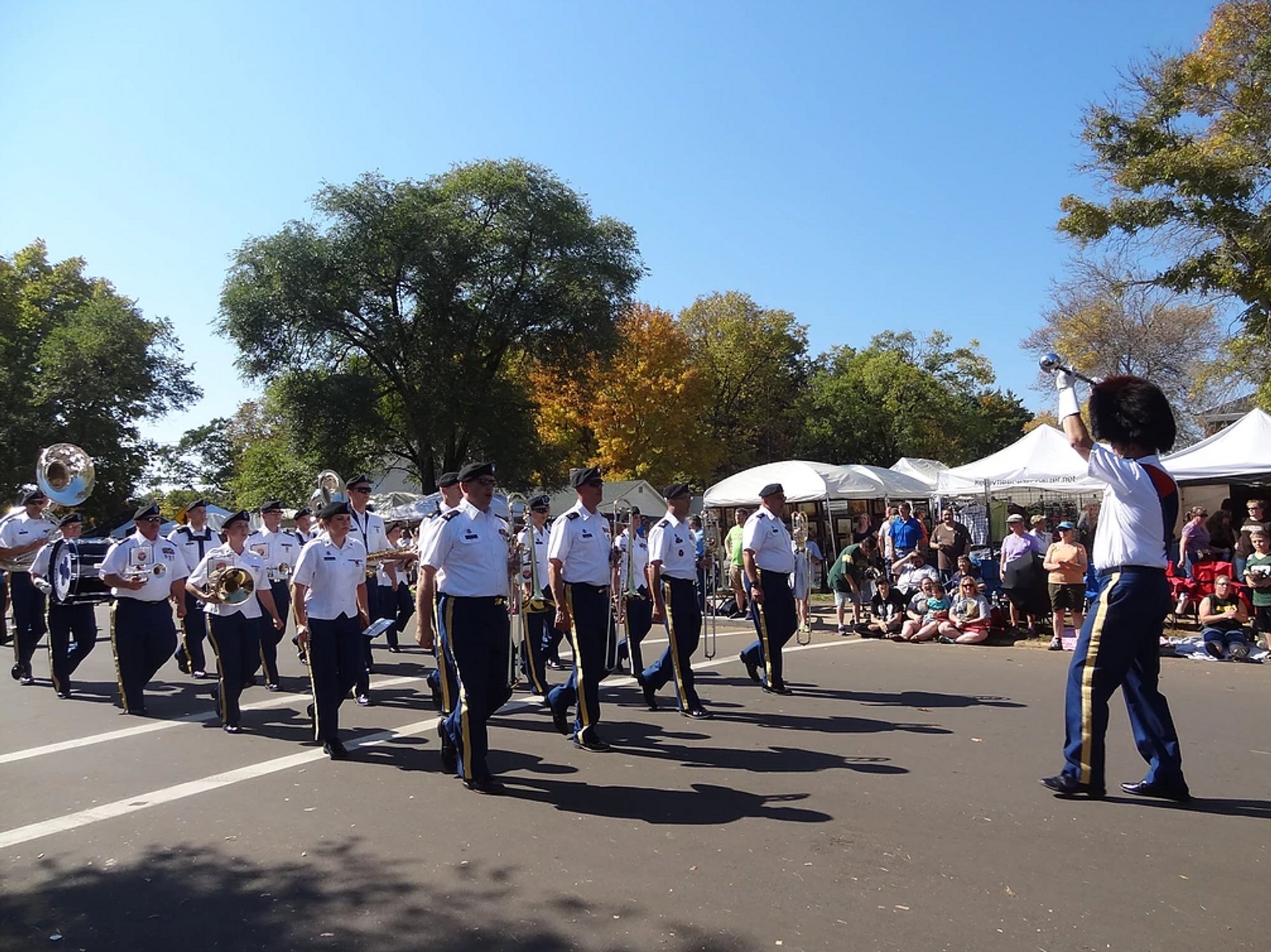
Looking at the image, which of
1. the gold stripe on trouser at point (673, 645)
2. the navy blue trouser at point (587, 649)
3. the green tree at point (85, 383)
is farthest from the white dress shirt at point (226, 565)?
the green tree at point (85, 383)

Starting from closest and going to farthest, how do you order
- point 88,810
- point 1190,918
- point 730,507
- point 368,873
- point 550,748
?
point 1190,918, point 368,873, point 88,810, point 550,748, point 730,507

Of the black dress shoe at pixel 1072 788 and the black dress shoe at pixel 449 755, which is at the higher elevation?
the black dress shoe at pixel 449 755

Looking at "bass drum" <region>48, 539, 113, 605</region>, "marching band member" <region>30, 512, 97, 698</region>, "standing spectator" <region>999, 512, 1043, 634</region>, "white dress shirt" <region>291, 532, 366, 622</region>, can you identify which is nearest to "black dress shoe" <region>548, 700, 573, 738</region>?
"white dress shirt" <region>291, 532, 366, 622</region>

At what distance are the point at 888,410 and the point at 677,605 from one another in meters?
50.2

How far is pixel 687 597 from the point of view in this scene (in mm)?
8492

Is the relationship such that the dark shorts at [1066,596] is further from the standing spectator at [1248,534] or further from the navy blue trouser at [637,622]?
the navy blue trouser at [637,622]

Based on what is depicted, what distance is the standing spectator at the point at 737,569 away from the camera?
1007cm

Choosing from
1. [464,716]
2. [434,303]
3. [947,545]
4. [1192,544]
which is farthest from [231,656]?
[434,303]

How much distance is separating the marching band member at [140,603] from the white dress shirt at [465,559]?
432 centimetres

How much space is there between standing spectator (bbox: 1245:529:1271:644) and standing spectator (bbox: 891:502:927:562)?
5.82 meters

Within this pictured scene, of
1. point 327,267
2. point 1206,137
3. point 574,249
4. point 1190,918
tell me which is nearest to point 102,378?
point 327,267

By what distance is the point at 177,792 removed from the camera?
6.29 meters

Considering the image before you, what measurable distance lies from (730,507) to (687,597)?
17.3m

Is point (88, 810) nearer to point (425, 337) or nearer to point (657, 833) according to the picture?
point (657, 833)
